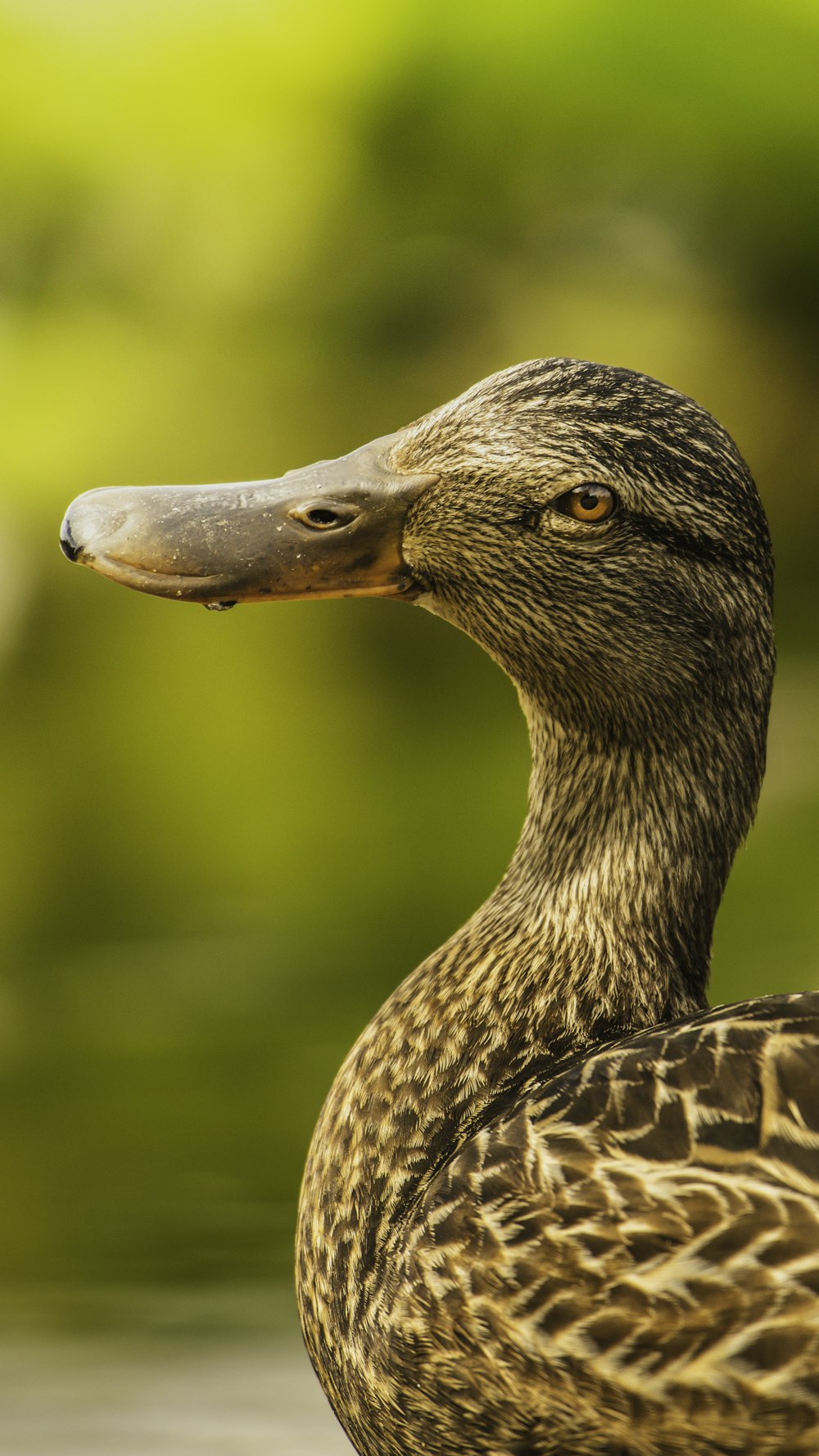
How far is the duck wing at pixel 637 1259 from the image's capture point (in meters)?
1.55

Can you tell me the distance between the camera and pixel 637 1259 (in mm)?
1599

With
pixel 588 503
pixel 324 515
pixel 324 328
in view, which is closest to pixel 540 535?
pixel 588 503

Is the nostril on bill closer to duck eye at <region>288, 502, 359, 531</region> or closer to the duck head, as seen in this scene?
the duck head

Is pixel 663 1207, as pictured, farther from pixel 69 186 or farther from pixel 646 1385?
pixel 69 186

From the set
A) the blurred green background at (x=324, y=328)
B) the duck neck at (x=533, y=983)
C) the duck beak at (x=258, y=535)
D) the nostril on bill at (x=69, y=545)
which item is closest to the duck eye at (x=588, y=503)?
the duck beak at (x=258, y=535)

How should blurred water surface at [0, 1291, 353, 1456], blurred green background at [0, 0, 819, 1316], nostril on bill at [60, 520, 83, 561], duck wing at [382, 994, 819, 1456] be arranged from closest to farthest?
duck wing at [382, 994, 819, 1456]
nostril on bill at [60, 520, 83, 561]
blurred water surface at [0, 1291, 353, 1456]
blurred green background at [0, 0, 819, 1316]

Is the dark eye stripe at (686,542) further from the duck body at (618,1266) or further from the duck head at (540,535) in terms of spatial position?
the duck body at (618,1266)

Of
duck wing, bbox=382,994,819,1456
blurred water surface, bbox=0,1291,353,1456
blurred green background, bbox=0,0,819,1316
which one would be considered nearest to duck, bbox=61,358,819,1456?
duck wing, bbox=382,994,819,1456

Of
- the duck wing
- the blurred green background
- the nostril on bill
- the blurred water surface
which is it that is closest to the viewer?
the duck wing

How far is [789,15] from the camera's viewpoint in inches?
263

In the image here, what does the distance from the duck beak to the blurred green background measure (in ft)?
10.2

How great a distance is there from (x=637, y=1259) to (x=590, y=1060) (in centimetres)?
26

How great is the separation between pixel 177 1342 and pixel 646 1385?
1.23 metres

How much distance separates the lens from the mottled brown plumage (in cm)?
158
